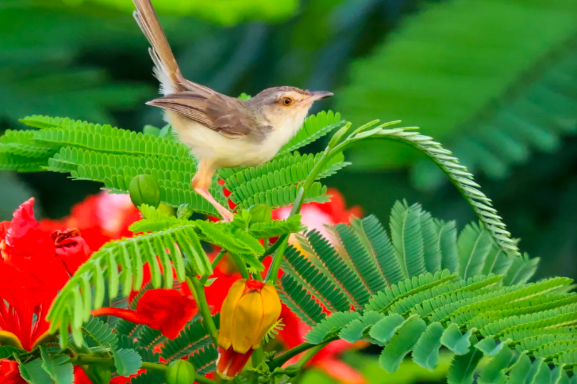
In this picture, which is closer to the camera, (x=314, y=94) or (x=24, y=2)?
(x=314, y=94)

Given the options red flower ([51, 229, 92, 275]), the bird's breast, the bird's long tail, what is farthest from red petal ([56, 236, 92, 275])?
the bird's long tail

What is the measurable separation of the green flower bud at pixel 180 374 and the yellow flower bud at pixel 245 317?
48 millimetres

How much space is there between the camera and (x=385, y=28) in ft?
9.75

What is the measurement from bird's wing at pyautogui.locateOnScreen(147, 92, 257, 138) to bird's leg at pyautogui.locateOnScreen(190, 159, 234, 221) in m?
0.11

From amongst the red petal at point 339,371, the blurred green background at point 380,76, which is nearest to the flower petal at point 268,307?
the red petal at point 339,371

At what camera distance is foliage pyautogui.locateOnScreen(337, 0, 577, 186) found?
222 centimetres

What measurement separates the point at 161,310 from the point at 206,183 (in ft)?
0.81

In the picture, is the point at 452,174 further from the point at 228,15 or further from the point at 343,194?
the point at 343,194

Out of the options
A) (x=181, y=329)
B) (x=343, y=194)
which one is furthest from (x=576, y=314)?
(x=343, y=194)

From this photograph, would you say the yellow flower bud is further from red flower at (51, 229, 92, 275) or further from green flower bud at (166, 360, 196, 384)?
red flower at (51, 229, 92, 275)

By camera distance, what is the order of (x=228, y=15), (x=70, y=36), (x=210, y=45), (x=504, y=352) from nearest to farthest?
(x=504, y=352) → (x=228, y=15) → (x=70, y=36) → (x=210, y=45)

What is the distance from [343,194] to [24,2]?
3.80ft

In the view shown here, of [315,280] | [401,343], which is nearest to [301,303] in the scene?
[315,280]

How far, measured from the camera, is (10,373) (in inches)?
38.9
